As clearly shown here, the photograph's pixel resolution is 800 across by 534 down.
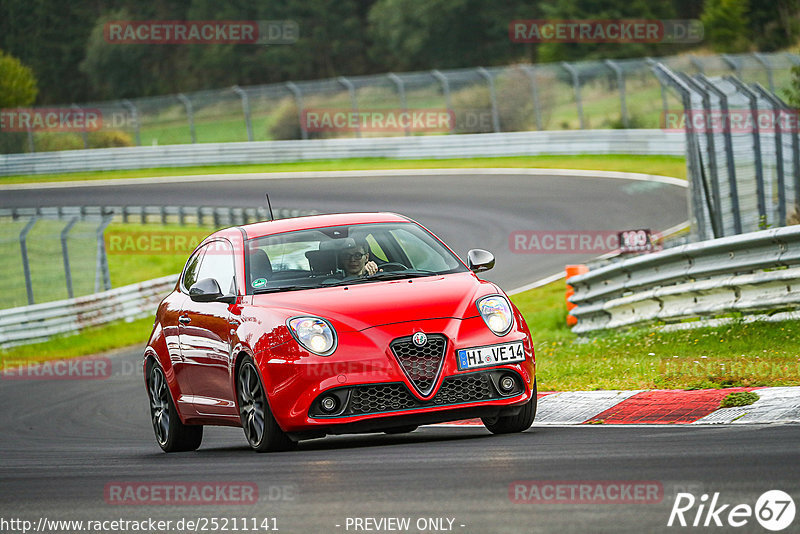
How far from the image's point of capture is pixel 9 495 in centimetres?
737

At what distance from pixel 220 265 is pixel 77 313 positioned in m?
15.6

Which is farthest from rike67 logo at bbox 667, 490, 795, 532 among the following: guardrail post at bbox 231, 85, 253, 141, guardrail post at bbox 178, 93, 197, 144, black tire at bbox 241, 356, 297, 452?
guardrail post at bbox 178, 93, 197, 144

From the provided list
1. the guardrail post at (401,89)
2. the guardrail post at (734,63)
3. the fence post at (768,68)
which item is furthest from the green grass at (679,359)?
the guardrail post at (401,89)

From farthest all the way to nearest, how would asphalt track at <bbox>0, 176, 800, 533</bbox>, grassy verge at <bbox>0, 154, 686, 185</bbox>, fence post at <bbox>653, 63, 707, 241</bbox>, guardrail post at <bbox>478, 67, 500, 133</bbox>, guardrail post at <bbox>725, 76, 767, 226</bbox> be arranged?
guardrail post at <bbox>478, 67, 500, 133</bbox>, grassy verge at <bbox>0, 154, 686, 185</bbox>, fence post at <bbox>653, 63, 707, 241</bbox>, guardrail post at <bbox>725, 76, 767, 226</bbox>, asphalt track at <bbox>0, 176, 800, 533</bbox>

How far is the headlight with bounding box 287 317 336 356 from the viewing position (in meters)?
8.17

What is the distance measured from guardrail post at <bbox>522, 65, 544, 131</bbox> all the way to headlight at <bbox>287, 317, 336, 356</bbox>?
113ft

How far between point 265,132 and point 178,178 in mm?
5549

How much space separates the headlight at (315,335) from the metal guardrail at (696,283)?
16.1 ft

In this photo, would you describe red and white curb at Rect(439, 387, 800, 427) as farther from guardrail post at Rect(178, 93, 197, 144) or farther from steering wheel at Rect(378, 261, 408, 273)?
guardrail post at Rect(178, 93, 197, 144)

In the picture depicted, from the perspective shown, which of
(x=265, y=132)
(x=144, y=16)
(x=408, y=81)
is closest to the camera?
(x=408, y=81)

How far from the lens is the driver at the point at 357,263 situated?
9164mm

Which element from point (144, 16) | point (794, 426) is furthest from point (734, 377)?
point (144, 16)

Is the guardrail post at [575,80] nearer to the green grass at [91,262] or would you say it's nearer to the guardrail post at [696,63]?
the guardrail post at [696,63]

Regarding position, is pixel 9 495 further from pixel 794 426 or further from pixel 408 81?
pixel 408 81
